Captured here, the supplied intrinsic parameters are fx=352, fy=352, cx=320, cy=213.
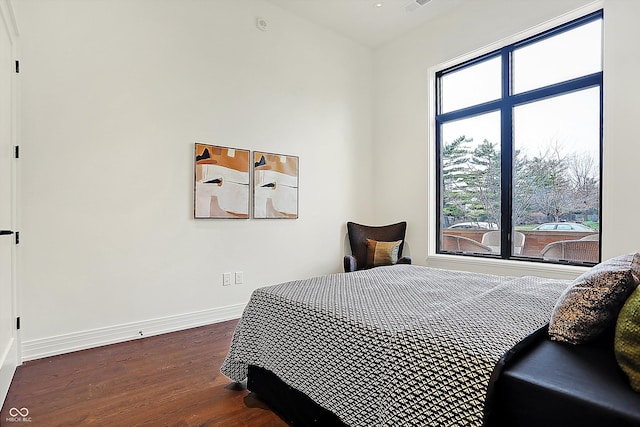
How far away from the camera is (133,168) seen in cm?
293

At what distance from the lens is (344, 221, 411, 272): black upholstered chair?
14.0 ft

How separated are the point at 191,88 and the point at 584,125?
140 inches

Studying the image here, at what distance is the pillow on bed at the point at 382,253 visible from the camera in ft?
13.4

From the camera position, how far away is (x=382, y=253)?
4.11 meters

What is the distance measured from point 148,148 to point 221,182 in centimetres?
70

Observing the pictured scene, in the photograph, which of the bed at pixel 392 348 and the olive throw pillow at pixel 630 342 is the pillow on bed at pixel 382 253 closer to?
the bed at pixel 392 348

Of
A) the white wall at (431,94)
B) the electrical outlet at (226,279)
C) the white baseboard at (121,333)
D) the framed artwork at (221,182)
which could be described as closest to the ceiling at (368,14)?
the white wall at (431,94)

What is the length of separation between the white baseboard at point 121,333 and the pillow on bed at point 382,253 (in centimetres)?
157

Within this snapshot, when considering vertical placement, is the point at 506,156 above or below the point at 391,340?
above

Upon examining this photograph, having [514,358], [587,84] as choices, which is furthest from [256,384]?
[587,84]

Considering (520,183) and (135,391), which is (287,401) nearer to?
(135,391)

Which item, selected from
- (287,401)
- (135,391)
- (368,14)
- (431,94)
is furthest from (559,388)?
(368,14)

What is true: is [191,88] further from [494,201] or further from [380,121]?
[494,201]

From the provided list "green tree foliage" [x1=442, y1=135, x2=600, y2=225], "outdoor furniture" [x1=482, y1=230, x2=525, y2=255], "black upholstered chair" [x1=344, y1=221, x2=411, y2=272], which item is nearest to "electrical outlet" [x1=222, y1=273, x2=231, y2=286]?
"black upholstered chair" [x1=344, y1=221, x2=411, y2=272]
